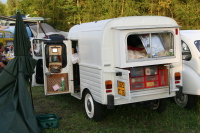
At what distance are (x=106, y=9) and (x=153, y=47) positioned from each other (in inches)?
606

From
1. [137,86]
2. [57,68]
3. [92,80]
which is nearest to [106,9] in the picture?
[57,68]

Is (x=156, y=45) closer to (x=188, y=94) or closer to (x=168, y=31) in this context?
(x=168, y=31)

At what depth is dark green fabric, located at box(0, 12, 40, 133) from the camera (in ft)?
16.2

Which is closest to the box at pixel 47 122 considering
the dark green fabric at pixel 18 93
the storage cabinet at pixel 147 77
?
the dark green fabric at pixel 18 93

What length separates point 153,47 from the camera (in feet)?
18.2

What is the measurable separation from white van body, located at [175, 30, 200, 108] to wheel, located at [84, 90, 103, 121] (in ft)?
7.00

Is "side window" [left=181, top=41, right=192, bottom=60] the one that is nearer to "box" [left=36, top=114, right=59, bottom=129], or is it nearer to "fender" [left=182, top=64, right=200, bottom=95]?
"fender" [left=182, top=64, right=200, bottom=95]

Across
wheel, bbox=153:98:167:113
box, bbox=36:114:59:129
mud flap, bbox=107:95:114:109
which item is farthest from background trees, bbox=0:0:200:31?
box, bbox=36:114:59:129

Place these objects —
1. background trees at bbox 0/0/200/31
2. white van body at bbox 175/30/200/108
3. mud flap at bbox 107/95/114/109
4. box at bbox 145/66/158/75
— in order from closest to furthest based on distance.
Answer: mud flap at bbox 107/95/114/109, box at bbox 145/66/158/75, white van body at bbox 175/30/200/108, background trees at bbox 0/0/200/31

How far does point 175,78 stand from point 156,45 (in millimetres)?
838

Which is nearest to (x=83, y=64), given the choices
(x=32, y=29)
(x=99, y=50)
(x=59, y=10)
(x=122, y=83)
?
(x=99, y=50)

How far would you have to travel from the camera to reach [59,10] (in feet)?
78.9

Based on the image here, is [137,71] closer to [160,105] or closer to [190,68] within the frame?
[160,105]

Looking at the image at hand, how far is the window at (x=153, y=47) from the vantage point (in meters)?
5.47
